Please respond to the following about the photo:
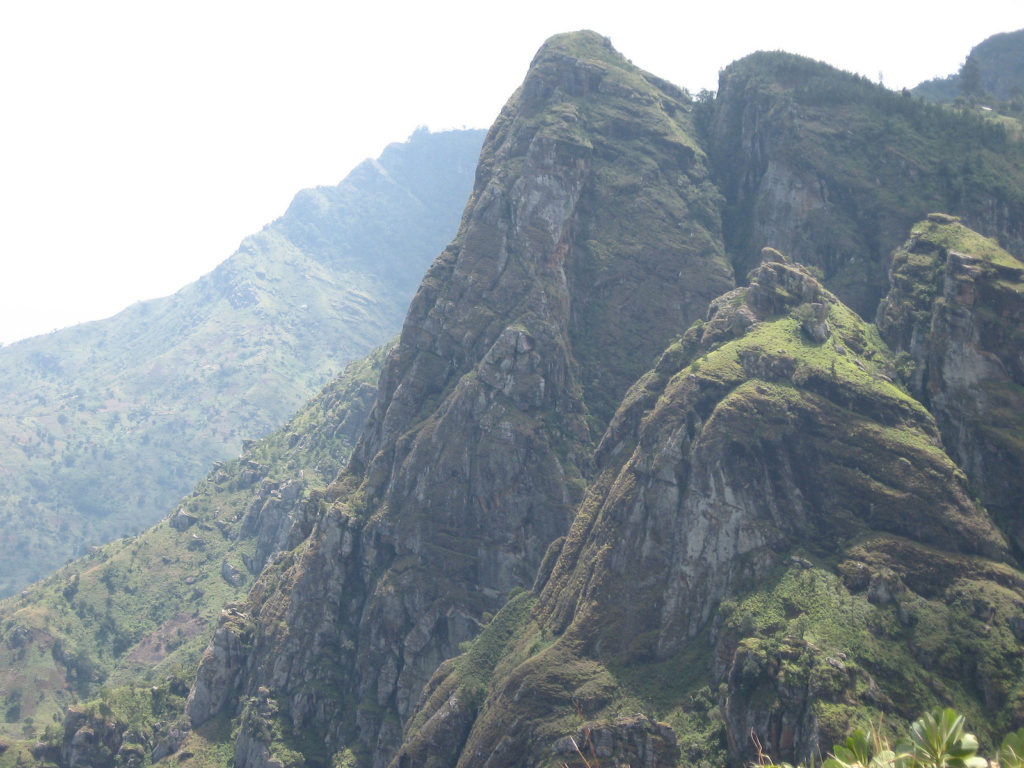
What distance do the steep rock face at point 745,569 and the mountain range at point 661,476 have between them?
0.32m

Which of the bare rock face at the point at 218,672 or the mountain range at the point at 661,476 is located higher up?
the mountain range at the point at 661,476

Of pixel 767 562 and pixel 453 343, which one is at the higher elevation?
pixel 453 343

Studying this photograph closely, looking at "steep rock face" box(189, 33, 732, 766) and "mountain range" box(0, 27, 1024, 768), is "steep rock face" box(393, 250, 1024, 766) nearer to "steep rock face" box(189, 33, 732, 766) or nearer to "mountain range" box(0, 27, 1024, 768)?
"mountain range" box(0, 27, 1024, 768)

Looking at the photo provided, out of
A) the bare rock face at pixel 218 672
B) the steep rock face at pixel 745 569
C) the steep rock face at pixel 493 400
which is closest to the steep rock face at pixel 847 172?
the steep rock face at pixel 493 400

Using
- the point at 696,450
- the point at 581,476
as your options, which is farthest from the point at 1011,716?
the point at 581,476

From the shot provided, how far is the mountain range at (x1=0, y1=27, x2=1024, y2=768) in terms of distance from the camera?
8606 centimetres

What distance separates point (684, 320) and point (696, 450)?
58149 mm

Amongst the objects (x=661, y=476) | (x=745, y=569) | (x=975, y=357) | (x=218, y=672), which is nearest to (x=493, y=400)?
(x=661, y=476)

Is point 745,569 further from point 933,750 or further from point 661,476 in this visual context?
point 933,750

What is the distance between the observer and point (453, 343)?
15075 cm

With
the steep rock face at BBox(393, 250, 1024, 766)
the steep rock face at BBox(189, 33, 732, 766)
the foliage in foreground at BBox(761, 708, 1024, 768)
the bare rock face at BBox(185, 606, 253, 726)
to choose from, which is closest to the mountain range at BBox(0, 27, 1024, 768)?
the steep rock face at BBox(393, 250, 1024, 766)

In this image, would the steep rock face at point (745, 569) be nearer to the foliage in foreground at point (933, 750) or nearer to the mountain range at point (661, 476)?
the mountain range at point (661, 476)

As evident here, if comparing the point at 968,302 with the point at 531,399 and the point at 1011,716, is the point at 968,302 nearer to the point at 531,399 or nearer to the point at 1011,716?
the point at 1011,716

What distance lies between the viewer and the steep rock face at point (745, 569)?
81.2 metres
